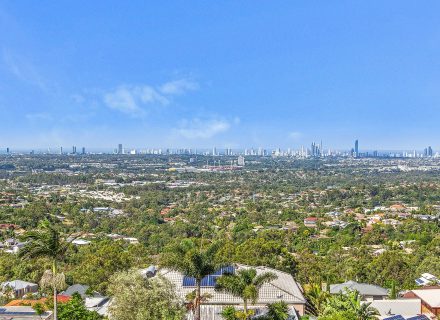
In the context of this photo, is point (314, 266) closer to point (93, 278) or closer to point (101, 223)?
point (93, 278)

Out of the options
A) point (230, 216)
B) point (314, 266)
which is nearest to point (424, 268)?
point (314, 266)

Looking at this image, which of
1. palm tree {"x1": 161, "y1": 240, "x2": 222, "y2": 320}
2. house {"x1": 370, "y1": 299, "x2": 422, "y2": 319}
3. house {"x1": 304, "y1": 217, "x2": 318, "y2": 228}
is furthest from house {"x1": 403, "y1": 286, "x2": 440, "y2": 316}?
house {"x1": 304, "y1": 217, "x2": 318, "y2": 228}

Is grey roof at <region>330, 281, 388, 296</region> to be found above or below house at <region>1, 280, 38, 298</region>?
above

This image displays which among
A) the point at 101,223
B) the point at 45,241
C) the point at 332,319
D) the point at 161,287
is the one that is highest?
the point at 45,241

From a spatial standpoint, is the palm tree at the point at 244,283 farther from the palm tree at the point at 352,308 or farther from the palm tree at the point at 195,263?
the palm tree at the point at 352,308

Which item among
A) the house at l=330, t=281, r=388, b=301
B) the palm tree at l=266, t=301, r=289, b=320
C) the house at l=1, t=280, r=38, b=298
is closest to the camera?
the palm tree at l=266, t=301, r=289, b=320

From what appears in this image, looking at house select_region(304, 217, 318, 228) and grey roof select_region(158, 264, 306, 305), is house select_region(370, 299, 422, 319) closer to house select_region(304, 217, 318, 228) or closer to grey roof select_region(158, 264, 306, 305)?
grey roof select_region(158, 264, 306, 305)

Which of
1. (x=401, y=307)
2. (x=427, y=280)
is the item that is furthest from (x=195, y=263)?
(x=427, y=280)
